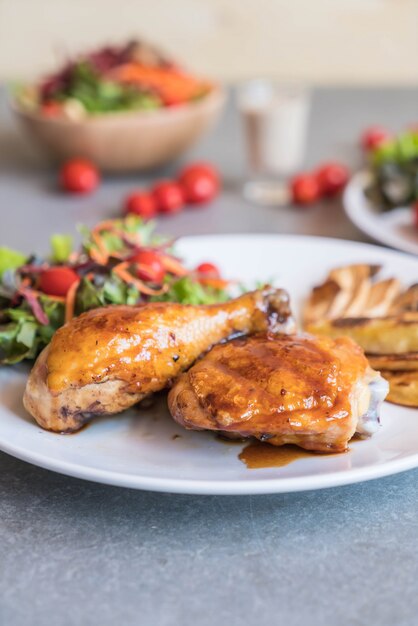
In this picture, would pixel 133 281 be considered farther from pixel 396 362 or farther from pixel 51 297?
pixel 396 362

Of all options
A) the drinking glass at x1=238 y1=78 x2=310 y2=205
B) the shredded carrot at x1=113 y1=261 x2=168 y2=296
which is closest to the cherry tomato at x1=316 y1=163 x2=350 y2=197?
the drinking glass at x1=238 y1=78 x2=310 y2=205

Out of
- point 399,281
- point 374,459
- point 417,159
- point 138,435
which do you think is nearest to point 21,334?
point 138,435

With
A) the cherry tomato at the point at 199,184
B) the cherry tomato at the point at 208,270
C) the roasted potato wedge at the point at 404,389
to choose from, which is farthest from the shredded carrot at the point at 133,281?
the cherry tomato at the point at 199,184

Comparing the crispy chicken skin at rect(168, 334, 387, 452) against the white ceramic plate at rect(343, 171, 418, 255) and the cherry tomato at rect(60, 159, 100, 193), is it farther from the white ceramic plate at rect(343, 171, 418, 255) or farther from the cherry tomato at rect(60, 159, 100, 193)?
the cherry tomato at rect(60, 159, 100, 193)

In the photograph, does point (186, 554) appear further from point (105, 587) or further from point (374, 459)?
point (374, 459)

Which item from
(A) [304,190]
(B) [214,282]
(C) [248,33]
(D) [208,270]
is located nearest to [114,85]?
(A) [304,190]

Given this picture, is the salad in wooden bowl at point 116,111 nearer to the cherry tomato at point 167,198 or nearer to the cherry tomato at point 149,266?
the cherry tomato at point 167,198
